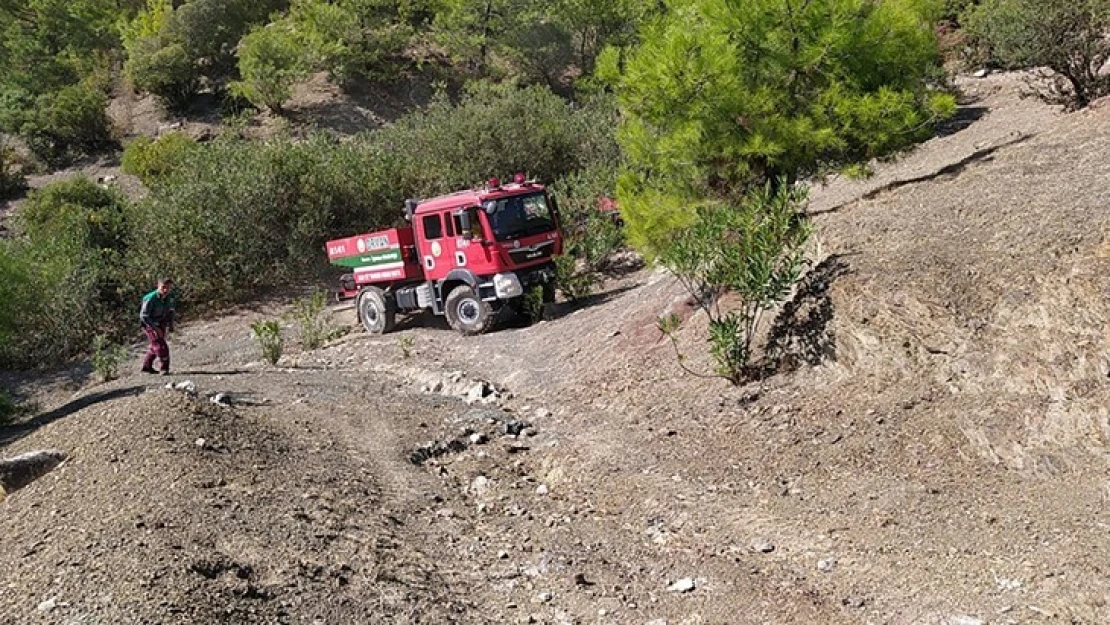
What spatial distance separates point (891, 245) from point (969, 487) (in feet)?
9.76

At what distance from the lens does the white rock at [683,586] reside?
5410 mm

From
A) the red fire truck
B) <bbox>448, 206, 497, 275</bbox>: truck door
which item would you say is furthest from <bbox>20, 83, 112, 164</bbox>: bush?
<bbox>448, 206, 497, 275</bbox>: truck door

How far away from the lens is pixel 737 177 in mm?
9305

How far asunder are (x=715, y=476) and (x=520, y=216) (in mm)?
7066

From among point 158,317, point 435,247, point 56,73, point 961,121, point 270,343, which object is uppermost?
point 56,73

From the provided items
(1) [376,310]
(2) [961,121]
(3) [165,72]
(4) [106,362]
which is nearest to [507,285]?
(1) [376,310]

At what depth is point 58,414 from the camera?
32.6 feet

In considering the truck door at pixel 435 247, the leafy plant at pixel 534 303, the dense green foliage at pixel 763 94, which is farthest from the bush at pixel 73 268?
the dense green foliage at pixel 763 94

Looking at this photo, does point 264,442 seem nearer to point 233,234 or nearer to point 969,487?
point 969,487

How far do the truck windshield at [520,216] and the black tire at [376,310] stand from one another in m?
3.08

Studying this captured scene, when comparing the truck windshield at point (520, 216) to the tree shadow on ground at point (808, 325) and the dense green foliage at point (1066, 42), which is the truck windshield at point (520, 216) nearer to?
the tree shadow on ground at point (808, 325)

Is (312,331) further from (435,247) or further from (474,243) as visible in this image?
(474,243)

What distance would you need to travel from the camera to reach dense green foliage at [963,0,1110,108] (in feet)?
39.9

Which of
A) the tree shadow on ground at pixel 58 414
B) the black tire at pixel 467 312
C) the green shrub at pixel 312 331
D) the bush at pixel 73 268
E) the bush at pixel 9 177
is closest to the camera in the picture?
the tree shadow on ground at pixel 58 414
